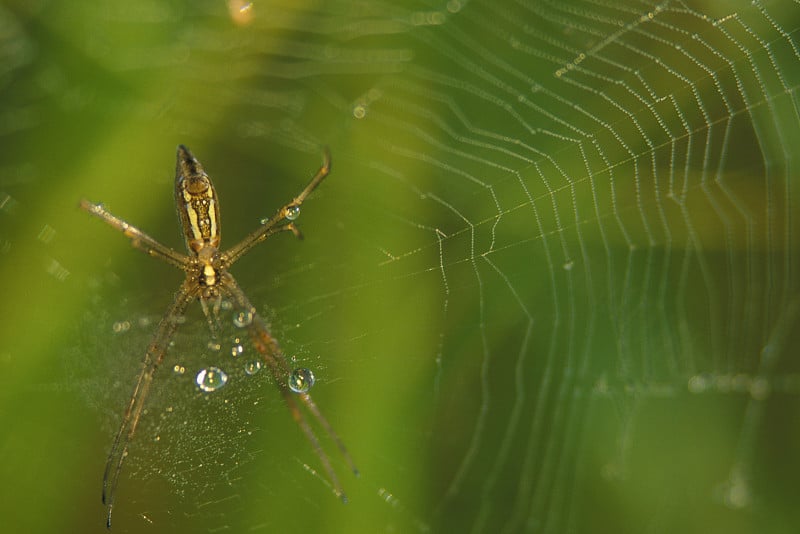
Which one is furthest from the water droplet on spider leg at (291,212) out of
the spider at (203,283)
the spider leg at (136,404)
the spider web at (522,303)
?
the spider leg at (136,404)

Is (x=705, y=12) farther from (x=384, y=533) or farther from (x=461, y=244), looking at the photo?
(x=384, y=533)

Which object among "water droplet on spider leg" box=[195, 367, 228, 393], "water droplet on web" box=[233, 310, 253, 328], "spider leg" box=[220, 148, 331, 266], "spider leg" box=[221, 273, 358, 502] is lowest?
"spider leg" box=[221, 273, 358, 502]

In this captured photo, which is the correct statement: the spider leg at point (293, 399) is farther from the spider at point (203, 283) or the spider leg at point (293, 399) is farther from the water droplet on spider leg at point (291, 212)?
the water droplet on spider leg at point (291, 212)

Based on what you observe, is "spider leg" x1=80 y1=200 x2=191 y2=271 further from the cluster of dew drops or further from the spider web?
the cluster of dew drops

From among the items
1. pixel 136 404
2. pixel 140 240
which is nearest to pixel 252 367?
pixel 136 404

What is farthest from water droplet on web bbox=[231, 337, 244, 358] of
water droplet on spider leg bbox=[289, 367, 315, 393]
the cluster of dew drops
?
water droplet on spider leg bbox=[289, 367, 315, 393]

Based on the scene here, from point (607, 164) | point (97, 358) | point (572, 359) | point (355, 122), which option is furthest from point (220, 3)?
point (572, 359)

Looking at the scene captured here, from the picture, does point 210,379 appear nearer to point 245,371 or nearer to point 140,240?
point 245,371
